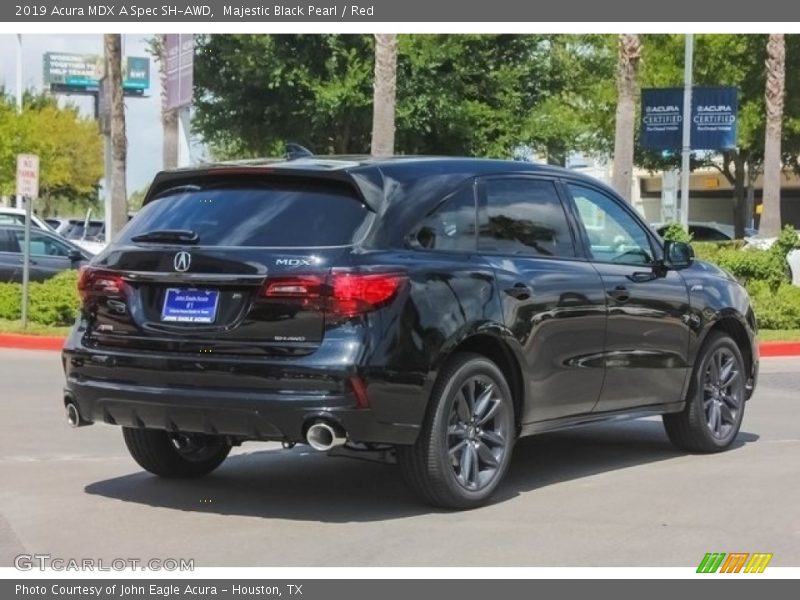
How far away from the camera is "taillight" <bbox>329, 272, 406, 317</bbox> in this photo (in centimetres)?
671

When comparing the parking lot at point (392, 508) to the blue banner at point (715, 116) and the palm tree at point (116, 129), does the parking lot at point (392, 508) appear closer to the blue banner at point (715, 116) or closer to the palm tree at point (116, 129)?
the palm tree at point (116, 129)

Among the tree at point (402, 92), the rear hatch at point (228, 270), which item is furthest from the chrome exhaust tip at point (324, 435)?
the tree at point (402, 92)

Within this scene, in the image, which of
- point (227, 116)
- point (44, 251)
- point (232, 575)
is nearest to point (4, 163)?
point (227, 116)

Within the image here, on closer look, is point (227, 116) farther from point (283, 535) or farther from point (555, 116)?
point (283, 535)

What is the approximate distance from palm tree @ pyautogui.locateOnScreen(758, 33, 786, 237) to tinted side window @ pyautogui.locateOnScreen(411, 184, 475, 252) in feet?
81.3

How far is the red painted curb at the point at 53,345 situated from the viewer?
59.7 ft

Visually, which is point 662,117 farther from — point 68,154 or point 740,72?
point 68,154

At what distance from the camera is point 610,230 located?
8734 mm

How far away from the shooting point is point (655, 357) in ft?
28.6

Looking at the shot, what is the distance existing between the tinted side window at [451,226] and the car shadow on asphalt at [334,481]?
1407 mm

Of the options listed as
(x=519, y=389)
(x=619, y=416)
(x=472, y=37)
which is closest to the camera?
(x=519, y=389)

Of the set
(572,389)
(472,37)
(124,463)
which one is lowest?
(124,463)

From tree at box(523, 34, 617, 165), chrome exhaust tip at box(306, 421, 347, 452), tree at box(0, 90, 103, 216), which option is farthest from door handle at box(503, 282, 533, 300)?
tree at box(0, 90, 103, 216)
